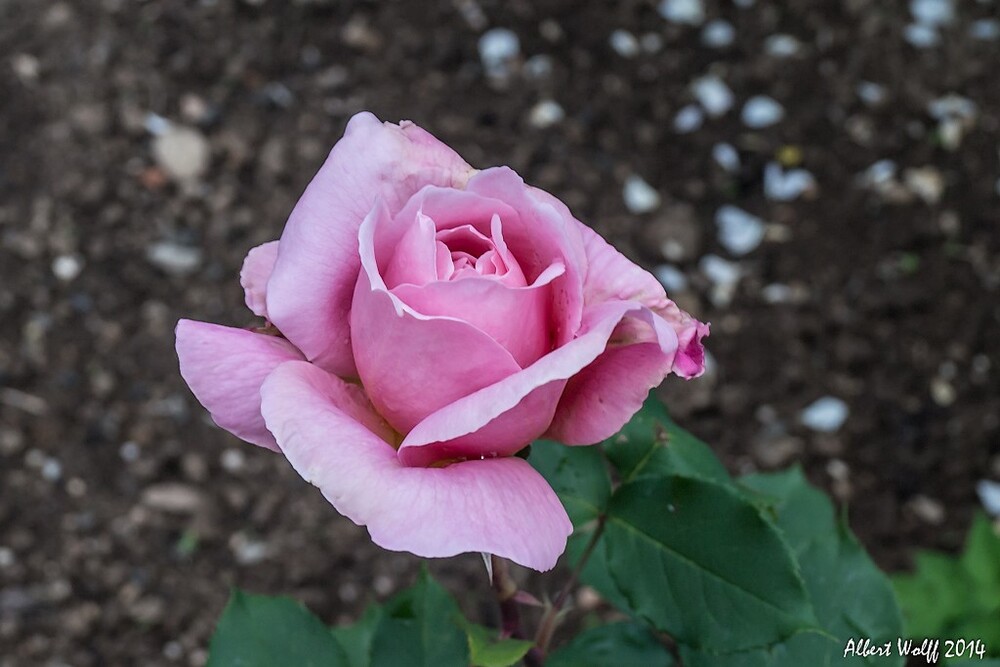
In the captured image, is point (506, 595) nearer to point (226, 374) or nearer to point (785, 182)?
point (226, 374)

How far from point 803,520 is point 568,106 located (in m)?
1.20

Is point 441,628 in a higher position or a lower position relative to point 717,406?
higher

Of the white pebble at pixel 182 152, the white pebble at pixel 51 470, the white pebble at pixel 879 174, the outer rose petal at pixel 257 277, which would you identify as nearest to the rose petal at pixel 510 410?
the outer rose petal at pixel 257 277

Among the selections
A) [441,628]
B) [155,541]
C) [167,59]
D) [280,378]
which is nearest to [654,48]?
[167,59]

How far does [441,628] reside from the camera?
702mm

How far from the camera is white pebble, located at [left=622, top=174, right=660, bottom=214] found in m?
1.83

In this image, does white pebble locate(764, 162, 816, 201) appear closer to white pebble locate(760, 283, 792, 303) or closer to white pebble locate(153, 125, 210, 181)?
white pebble locate(760, 283, 792, 303)

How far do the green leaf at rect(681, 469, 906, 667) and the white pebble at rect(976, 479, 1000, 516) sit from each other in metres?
0.97

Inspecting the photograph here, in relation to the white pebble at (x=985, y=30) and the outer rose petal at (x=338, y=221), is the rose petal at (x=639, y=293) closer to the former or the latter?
the outer rose petal at (x=338, y=221)

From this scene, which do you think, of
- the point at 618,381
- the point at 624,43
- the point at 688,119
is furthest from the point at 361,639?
the point at 624,43

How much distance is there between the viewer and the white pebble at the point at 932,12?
82.9 inches

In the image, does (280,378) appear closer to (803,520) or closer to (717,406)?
(803,520)

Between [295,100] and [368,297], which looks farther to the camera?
[295,100]

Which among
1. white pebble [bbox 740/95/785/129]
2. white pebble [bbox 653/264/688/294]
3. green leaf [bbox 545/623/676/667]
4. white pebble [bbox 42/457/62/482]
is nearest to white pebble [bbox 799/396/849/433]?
white pebble [bbox 653/264/688/294]
